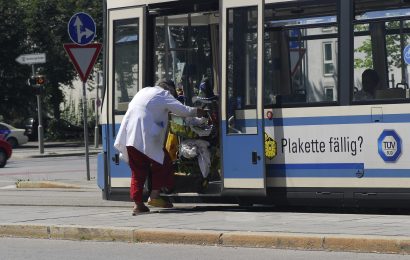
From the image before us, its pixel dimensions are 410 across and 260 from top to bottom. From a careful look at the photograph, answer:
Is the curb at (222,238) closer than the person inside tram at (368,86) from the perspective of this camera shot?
Yes

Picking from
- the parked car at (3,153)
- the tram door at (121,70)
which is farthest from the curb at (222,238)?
the parked car at (3,153)

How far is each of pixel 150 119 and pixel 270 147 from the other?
64.0 inches

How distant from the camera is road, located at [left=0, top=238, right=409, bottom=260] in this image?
29.3ft

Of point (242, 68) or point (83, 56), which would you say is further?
point (83, 56)

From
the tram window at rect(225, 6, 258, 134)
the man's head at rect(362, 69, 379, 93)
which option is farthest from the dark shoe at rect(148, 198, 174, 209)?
the man's head at rect(362, 69, 379, 93)

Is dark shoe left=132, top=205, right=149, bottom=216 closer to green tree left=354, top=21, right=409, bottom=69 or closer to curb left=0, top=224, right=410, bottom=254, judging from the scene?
curb left=0, top=224, right=410, bottom=254

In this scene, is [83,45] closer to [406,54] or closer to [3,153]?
[406,54]

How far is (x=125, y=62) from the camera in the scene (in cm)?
1385

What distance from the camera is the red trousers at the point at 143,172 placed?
1256 centimetres

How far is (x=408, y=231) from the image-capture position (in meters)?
9.45

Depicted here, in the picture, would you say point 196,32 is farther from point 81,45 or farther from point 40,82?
point 40,82

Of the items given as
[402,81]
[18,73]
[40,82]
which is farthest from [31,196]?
[18,73]

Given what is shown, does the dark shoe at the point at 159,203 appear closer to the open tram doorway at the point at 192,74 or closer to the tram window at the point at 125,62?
the open tram doorway at the point at 192,74

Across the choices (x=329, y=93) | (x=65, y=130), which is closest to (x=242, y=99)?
(x=329, y=93)
